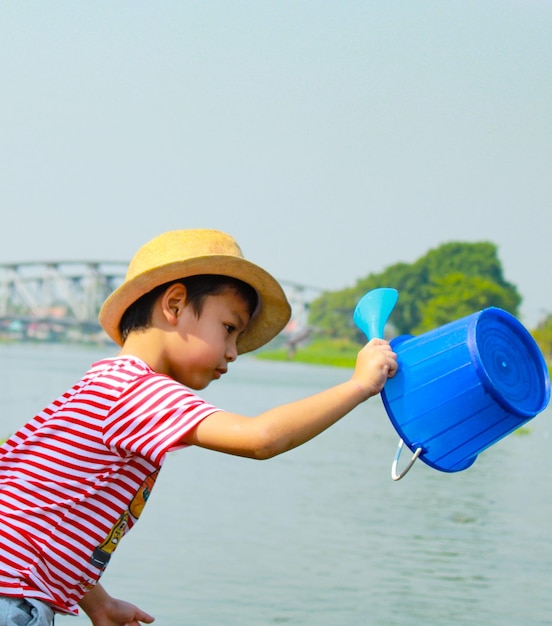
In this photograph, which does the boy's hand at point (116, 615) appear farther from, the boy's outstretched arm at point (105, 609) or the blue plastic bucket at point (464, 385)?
the blue plastic bucket at point (464, 385)

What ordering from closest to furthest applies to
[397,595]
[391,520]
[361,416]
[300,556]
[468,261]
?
1. [397,595]
2. [300,556]
3. [391,520]
4. [361,416]
5. [468,261]

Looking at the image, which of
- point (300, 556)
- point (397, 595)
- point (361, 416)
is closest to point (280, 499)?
point (300, 556)

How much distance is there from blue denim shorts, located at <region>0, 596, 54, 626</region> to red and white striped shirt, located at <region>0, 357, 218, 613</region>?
0.6 inches

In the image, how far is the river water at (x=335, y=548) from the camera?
15.2ft

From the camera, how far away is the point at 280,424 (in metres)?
2.02

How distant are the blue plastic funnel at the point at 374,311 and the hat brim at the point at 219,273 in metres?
0.18

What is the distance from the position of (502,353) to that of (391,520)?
4.49 m

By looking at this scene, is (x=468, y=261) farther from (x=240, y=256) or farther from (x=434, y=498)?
Result: (x=240, y=256)

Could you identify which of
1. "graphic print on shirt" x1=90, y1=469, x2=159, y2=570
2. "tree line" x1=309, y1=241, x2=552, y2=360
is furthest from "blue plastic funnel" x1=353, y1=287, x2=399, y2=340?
"tree line" x1=309, y1=241, x2=552, y2=360

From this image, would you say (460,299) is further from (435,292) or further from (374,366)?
(374,366)

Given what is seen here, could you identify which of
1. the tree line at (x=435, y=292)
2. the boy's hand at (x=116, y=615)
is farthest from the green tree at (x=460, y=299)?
the boy's hand at (x=116, y=615)

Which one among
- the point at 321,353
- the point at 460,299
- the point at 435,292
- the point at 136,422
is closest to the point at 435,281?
the point at 435,292

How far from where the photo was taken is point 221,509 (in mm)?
6789

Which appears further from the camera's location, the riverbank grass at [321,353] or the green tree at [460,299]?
the riverbank grass at [321,353]
